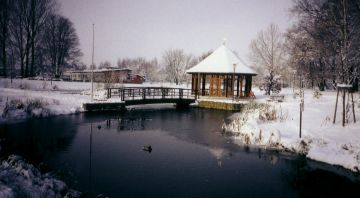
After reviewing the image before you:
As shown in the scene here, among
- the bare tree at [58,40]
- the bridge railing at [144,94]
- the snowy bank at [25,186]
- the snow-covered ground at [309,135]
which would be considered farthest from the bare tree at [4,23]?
the snowy bank at [25,186]

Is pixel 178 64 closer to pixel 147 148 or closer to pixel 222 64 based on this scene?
pixel 222 64

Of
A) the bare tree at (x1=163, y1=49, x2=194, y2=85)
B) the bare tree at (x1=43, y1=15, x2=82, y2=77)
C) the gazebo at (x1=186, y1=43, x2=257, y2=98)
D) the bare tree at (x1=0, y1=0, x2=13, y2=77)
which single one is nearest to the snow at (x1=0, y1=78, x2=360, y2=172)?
the gazebo at (x1=186, y1=43, x2=257, y2=98)

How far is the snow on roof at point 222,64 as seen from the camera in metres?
32.6

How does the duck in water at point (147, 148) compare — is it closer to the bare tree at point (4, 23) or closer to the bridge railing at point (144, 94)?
the bridge railing at point (144, 94)

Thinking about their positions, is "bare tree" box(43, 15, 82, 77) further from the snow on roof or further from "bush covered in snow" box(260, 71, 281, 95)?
"bush covered in snow" box(260, 71, 281, 95)

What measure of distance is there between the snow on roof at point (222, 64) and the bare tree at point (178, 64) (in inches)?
2029

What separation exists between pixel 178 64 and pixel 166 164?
7933 cm

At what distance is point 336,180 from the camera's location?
10117 mm

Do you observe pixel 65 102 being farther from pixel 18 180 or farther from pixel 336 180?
pixel 336 180

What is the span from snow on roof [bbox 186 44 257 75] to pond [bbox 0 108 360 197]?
50.8ft

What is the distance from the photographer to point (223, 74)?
3256 cm

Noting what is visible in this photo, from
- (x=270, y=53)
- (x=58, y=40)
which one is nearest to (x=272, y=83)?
(x=270, y=53)

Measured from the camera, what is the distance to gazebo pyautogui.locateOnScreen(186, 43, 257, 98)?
32.6 meters

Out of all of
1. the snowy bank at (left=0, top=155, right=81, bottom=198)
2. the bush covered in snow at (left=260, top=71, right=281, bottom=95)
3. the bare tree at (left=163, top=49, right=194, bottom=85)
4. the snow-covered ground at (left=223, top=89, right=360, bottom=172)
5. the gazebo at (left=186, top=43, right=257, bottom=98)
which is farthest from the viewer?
the bare tree at (left=163, top=49, right=194, bottom=85)
